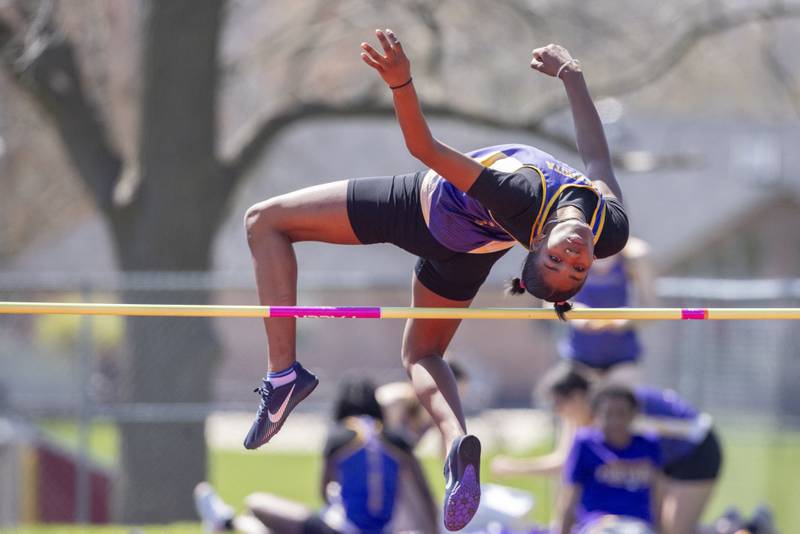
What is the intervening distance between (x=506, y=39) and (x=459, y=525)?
28.3 ft

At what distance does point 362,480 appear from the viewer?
7348 millimetres

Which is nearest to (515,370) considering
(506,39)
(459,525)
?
(506,39)

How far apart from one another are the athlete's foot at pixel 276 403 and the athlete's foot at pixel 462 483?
2.40 ft

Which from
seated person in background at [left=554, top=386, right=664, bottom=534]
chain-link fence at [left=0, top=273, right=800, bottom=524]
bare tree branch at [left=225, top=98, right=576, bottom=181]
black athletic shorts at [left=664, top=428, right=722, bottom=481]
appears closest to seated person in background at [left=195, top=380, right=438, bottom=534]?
seated person in background at [left=554, top=386, right=664, bottom=534]

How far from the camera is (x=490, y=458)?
1451cm

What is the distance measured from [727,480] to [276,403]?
6169 millimetres

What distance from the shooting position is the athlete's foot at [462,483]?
4828 mm

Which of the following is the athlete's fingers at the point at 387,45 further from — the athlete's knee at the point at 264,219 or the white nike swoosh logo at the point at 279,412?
the white nike swoosh logo at the point at 279,412

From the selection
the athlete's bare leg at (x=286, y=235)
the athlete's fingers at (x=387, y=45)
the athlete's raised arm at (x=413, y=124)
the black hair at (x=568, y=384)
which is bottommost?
the black hair at (x=568, y=384)

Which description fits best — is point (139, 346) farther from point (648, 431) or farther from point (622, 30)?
point (622, 30)

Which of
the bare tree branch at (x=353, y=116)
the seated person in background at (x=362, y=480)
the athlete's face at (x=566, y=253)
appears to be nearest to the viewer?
the athlete's face at (x=566, y=253)

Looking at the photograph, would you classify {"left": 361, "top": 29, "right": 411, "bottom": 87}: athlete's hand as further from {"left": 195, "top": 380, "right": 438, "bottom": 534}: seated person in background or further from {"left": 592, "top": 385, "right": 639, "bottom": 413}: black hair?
{"left": 592, "top": 385, "right": 639, "bottom": 413}: black hair

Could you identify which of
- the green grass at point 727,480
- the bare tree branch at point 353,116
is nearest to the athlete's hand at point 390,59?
the green grass at point 727,480

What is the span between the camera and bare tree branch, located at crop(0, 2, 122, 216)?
1038cm
